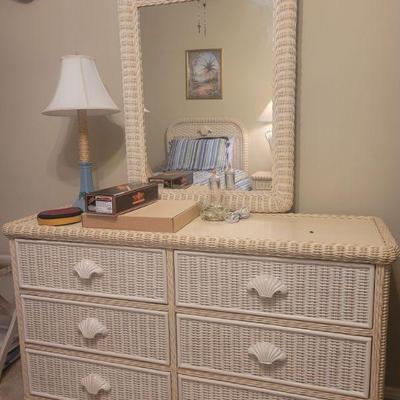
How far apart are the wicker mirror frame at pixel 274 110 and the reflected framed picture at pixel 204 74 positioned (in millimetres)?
199

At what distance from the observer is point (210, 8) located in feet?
4.79

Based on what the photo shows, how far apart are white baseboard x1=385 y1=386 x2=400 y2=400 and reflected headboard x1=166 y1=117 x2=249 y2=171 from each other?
39.5 inches

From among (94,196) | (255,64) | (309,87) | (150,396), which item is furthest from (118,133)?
(150,396)

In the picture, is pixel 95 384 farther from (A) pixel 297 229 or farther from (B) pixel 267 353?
(A) pixel 297 229

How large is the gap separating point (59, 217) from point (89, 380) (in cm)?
57

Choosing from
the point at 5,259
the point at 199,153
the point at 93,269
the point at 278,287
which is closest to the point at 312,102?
the point at 199,153

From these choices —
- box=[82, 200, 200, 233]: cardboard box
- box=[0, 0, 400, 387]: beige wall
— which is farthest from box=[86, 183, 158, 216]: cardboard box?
box=[0, 0, 400, 387]: beige wall

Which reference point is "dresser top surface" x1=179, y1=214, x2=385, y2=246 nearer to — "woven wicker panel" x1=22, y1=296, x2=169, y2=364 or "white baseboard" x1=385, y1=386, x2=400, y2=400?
"woven wicker panel" x1=22, y1=296, x2=169, y2=364

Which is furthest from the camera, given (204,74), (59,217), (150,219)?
(204,74)

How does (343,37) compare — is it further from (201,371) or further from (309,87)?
(201,371)

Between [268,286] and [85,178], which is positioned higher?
[85,178]

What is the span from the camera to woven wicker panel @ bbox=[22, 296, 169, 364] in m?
1.30

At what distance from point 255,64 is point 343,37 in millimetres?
310

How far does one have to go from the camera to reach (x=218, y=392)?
1.27m
